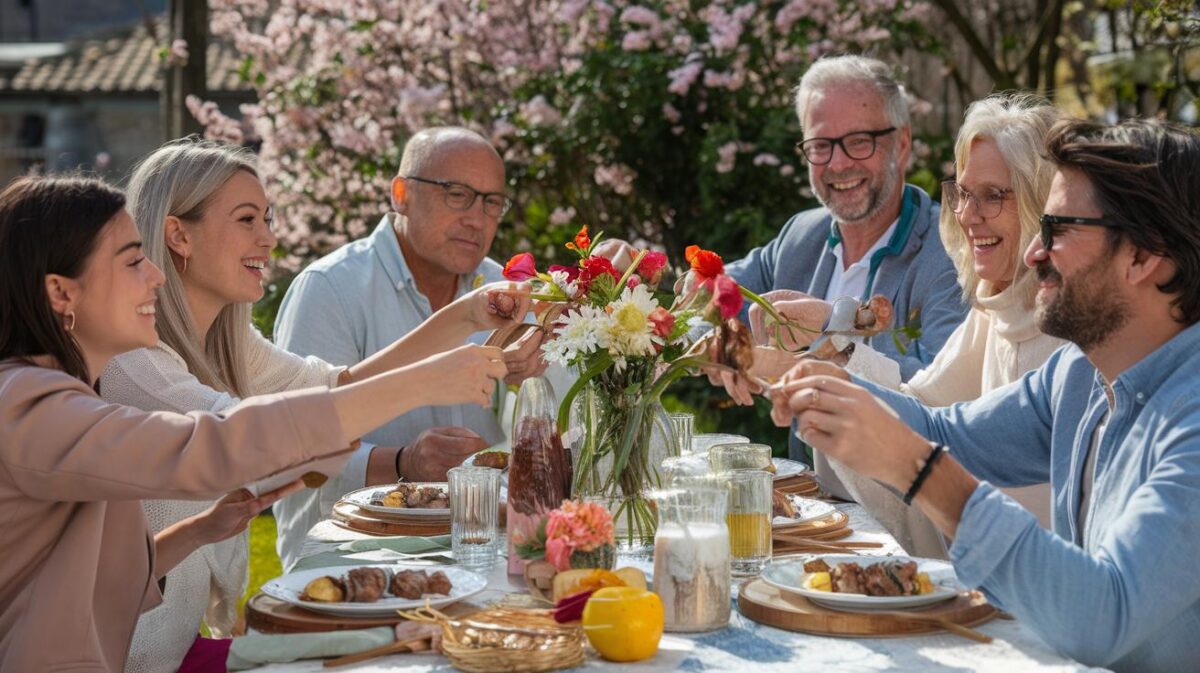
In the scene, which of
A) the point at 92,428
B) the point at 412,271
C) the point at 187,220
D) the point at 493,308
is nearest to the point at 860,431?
the point at 92,428

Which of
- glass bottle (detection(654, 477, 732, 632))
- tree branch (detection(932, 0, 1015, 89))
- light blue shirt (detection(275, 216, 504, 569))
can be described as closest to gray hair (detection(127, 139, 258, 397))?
light blue shirt (detection(275, 216, 504, 569))

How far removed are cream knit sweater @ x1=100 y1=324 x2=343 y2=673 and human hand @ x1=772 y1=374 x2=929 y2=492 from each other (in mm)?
1379

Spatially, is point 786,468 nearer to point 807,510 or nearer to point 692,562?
point 807,510

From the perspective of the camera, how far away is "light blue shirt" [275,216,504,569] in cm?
436

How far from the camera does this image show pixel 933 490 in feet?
6.75

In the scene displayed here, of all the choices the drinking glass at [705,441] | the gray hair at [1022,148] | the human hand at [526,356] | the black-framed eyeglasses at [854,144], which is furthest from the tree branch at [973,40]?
the human hand at [526,356]

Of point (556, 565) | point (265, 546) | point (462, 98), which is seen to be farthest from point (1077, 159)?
point (462, 98)

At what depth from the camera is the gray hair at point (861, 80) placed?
4.55m

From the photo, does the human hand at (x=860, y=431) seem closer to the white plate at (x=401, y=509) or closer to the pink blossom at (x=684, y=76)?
the white plate at (x=401, y=509)

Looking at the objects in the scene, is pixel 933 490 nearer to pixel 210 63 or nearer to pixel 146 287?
pixel 146 287

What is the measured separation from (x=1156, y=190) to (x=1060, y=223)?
0.53ft

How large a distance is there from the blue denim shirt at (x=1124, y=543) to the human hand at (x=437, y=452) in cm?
167

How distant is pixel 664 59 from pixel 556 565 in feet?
17.1

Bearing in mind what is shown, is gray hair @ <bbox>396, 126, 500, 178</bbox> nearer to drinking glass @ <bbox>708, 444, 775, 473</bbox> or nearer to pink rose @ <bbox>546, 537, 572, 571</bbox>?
drinking glass @ <bbox>708, 444, 775, 473</bbox>
